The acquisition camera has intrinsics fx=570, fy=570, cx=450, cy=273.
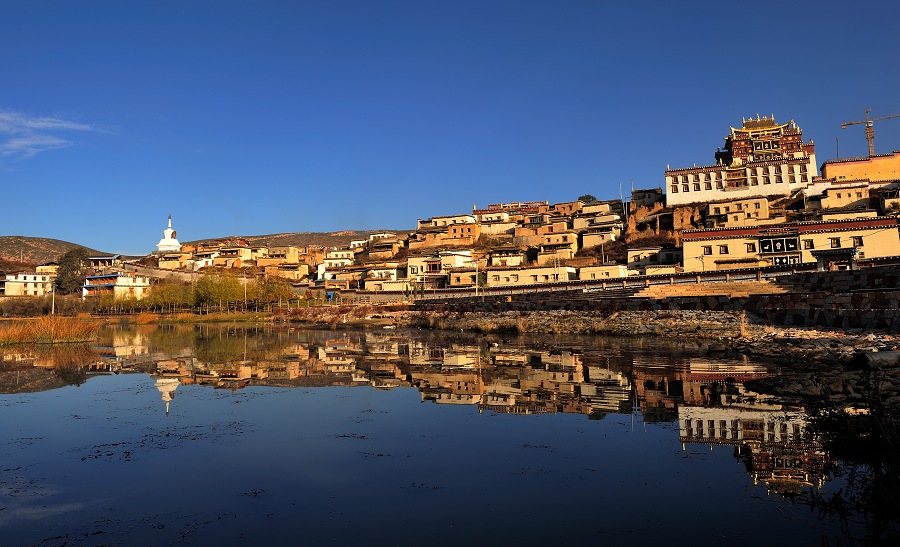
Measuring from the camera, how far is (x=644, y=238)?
6825 centimetres

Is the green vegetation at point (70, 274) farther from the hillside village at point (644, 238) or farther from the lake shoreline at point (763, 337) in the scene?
the lake shoreline at point (763, 337)

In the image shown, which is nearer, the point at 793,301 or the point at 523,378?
the point at 523,378

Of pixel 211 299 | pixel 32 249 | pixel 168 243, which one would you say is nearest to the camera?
pixel 211 299

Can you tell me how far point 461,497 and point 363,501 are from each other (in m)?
1.37

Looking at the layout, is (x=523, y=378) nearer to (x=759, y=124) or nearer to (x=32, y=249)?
(x=759, y=124)

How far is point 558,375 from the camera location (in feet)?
61.3

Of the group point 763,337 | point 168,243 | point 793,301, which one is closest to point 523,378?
point 763,337

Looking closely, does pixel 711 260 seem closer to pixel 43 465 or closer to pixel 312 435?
pixel 312 435

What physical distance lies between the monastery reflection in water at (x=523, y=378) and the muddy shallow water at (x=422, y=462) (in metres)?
0.09

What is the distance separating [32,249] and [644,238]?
154 metres

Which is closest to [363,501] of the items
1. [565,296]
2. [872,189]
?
[565,296]

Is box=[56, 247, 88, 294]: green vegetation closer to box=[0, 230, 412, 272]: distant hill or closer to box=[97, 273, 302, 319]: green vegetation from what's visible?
box=[97, 273, 302, 319]: green vegetation

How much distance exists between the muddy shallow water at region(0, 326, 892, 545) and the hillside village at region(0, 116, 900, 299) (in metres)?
29.9

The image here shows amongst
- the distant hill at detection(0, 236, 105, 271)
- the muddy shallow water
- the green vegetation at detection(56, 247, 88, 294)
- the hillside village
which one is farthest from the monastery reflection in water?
the distant hill at detection(0, 236, 105, 271)
